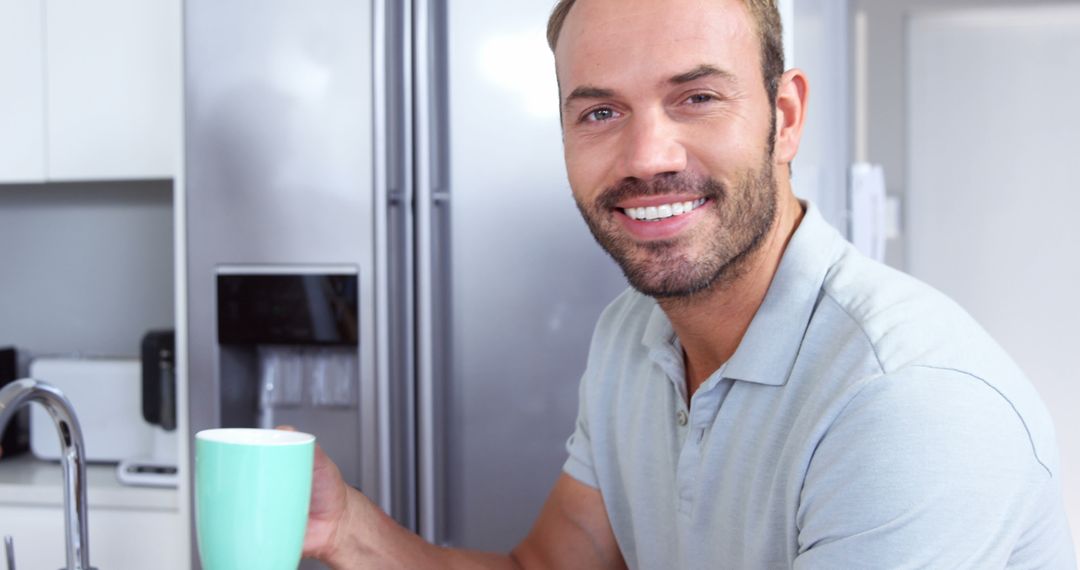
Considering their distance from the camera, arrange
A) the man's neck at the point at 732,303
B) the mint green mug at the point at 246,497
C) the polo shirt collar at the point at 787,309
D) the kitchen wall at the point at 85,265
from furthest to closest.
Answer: the kitchen wall at the point at 85,265
the man's neck at the point at 732,303
the polo shirt collar at the point at 787,309
the mint green mug at the point at 246,497

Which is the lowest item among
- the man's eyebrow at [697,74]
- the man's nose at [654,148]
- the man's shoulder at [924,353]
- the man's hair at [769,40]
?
the man's shoulder at [924,353]

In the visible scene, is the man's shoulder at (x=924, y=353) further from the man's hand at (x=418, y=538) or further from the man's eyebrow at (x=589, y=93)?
the man's hand at (x=418, y=538)

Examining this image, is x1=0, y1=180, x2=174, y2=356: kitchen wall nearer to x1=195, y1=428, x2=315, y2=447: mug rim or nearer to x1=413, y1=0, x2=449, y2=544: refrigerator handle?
x1=413, y1=0, x2=449, y2=544: refrigerator handle

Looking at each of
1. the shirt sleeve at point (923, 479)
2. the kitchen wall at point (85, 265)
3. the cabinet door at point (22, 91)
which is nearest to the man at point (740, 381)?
the shirt sleeve at point (923, 479)

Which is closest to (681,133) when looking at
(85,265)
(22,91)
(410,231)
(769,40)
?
(769,40)

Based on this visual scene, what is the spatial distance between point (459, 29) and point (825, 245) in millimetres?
946

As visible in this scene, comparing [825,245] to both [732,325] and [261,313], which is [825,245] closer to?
[732,325]

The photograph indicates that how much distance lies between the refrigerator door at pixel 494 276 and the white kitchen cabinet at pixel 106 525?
57 cm

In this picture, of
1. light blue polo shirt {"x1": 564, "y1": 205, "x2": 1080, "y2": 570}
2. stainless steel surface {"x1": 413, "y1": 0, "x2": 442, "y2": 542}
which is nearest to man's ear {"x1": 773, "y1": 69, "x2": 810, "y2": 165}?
light blue polo shirt {"x1": 564, "y1": 205, "x2": 1080, "y2": 570}

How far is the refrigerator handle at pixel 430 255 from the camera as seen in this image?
1717 mm

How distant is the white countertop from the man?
108 cm

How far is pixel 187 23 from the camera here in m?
1.79

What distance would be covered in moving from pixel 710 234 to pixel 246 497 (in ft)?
1.73

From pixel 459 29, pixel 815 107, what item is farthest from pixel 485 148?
pixel 815 107
